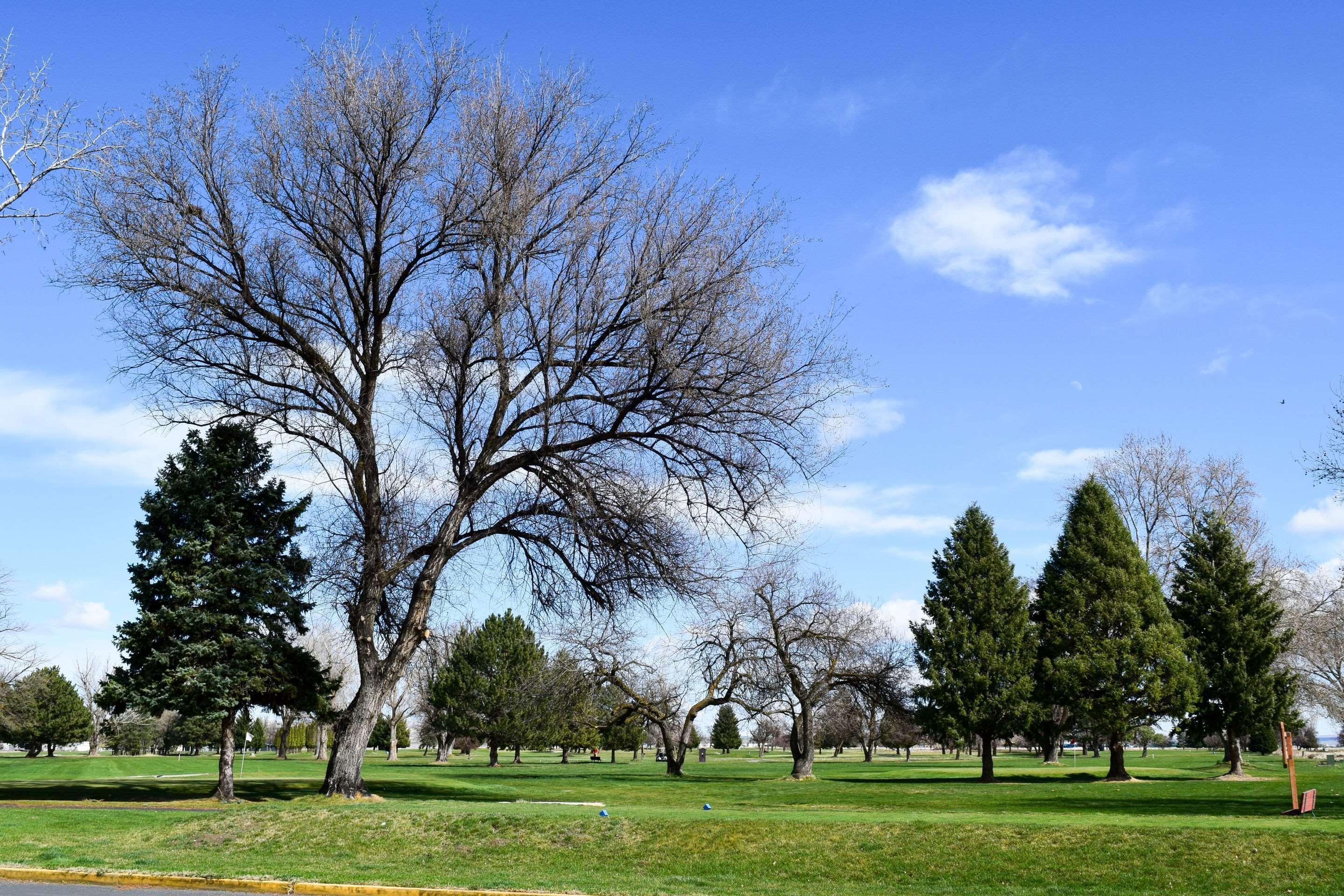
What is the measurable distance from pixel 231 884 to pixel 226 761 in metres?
13.7

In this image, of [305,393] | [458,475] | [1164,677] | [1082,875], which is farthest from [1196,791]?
[305,393]

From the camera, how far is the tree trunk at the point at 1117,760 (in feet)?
125

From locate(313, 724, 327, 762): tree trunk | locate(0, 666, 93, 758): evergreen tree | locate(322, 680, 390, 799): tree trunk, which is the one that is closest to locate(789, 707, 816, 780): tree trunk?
locate(322, 680, 390, 799): tree trunk

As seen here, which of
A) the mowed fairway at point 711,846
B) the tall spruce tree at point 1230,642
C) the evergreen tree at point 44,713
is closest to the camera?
the mowed fairway at point 711,846

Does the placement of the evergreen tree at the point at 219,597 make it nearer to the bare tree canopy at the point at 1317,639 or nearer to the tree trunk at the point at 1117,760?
the tree trunk at the point at 1117,760

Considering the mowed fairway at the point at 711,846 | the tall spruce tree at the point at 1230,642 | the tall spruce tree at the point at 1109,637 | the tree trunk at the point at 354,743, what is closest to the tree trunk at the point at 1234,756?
the tall spruce tree at the point at 1230,642

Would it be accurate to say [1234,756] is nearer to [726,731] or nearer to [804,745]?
[804,745]

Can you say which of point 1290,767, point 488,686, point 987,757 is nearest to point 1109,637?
point 987,757

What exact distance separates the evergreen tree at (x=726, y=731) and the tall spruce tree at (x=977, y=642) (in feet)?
164

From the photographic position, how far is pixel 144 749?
8550 cm

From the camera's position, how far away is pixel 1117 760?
38469 millimetres

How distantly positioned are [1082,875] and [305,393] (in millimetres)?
18553

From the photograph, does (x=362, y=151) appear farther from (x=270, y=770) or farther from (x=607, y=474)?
(x=270, y=770)

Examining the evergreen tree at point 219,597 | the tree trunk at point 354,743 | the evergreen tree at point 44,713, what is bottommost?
the evergreen tree at point 44,713
